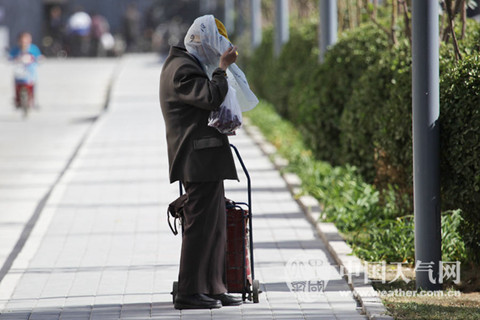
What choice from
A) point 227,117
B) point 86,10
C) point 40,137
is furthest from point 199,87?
point 86,10

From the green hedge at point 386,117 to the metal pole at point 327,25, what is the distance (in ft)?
3.78

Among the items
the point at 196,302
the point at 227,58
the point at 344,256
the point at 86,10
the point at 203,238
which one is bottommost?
the point at 344,256

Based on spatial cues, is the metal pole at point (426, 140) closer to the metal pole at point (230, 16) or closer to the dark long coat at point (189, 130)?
the dark long coat at point (189, 130)

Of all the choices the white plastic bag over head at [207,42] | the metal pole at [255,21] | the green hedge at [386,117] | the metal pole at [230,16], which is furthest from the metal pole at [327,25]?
the metal pole at [230,16]

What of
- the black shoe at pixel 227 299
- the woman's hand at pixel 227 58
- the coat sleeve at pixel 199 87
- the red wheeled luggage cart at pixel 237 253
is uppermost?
the woman's hand at pixel 227 58

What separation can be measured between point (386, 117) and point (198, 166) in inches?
101

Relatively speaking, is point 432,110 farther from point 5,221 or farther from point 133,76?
point 133,76

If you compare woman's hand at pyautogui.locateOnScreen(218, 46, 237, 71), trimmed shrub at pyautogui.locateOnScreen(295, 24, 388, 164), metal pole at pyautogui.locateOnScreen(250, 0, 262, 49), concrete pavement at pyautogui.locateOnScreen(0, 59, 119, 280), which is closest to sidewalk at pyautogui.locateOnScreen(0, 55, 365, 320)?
concrete pavement at pyautogui.locateOnScreen(0, 59, 119, 280)

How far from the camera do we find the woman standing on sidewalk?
6000 millimetres

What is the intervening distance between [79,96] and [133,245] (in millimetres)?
19135

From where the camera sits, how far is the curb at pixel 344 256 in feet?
20.2

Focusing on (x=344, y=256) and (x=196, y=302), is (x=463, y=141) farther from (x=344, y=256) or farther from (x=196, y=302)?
(x=196, y=302)

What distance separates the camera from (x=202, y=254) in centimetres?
611

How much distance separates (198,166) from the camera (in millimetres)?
6023
